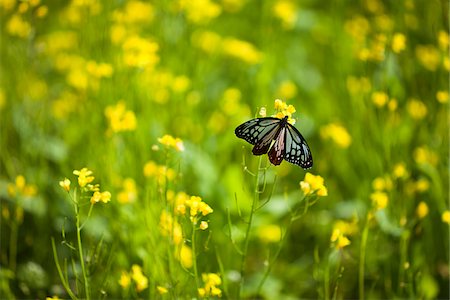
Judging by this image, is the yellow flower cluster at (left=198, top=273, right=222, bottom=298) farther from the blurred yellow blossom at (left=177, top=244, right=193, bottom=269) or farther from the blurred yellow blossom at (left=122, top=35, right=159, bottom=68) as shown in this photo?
the blurred yellow blossom at (left=122, top=35, right=159, bottom=68)

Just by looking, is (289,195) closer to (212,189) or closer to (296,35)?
(212,189)

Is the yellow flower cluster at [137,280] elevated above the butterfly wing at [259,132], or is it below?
below

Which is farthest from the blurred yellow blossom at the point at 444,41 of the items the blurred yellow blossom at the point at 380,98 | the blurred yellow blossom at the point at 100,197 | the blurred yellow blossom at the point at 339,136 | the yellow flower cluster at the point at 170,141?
the blurred yellow blossom at the point at 100,197

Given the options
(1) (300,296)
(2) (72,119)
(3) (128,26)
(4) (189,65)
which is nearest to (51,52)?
(3) (128,26)

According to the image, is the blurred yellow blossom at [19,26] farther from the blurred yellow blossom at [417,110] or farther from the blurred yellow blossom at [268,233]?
the blurred yellow blossom at [417,110]

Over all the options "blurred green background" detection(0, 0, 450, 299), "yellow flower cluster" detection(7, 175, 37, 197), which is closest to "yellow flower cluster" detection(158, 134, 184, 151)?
"blurred green background" detection(0, 0, 450, 299)
